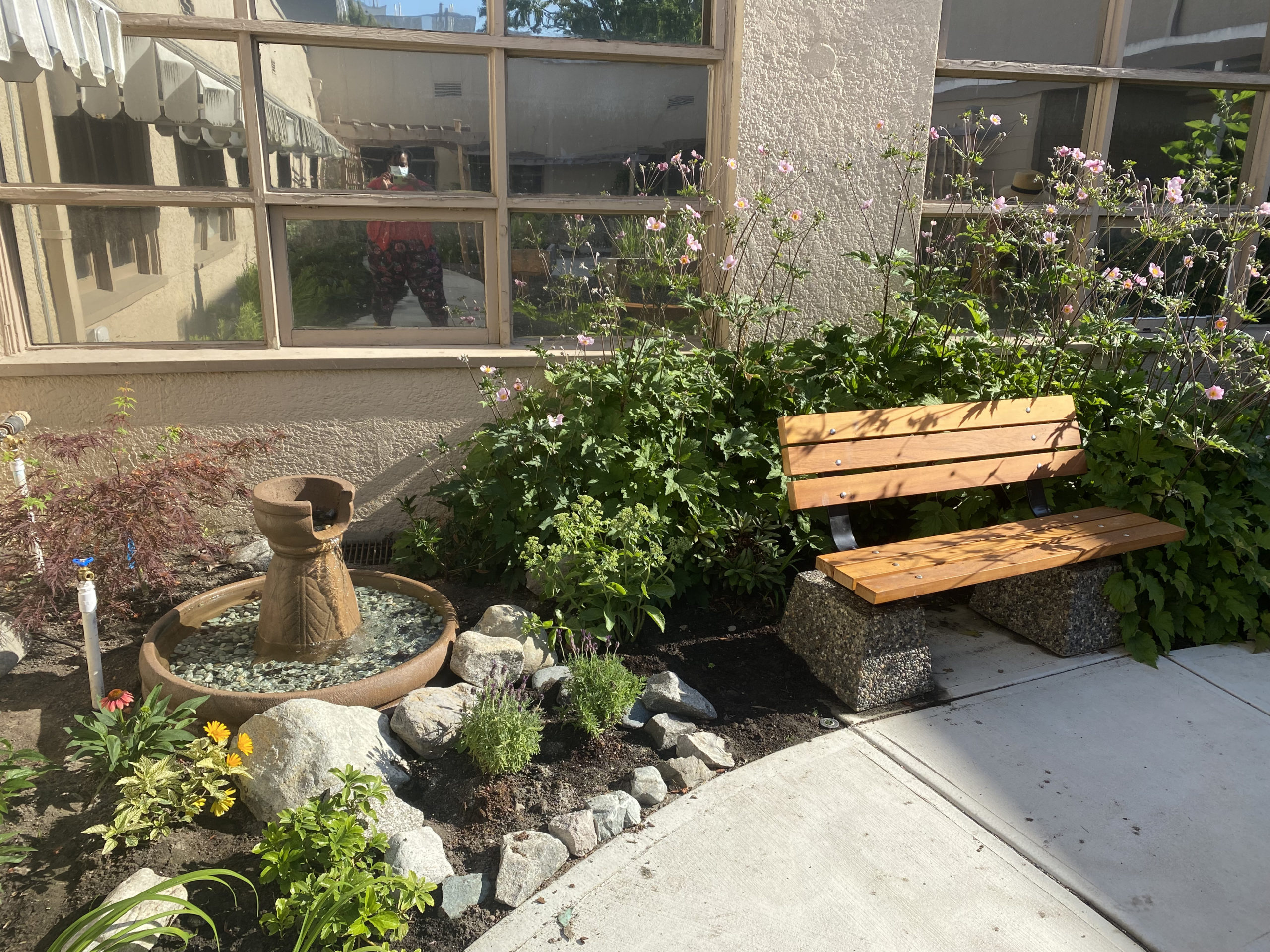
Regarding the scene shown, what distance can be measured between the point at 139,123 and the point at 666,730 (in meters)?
3.46

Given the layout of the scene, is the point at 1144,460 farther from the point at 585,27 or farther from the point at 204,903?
the point at 204,903

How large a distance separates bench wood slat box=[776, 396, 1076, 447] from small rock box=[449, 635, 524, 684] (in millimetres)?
1259

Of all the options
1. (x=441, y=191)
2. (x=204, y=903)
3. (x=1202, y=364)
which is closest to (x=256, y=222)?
(x=441, y=191)

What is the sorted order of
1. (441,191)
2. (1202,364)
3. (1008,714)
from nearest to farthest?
(1008,714)
(441,191)
(1202,364)

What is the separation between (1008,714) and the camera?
3072 millimetres

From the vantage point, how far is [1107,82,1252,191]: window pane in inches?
194

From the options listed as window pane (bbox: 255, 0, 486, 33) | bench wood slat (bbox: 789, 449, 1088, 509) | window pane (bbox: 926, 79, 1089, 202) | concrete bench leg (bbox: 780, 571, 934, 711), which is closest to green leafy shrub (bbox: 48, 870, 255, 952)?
concrete bench leg (bbox: 780, 571, 934, 711)

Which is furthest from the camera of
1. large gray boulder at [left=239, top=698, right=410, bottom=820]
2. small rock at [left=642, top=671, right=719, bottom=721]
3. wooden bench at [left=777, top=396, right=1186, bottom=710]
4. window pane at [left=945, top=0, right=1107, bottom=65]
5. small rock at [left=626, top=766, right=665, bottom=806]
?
window pane at [left=945, top=0, right=1107, bottom=65]

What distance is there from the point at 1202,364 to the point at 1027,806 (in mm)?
3364

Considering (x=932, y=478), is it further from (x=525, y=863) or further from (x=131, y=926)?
(x=131, y=926)

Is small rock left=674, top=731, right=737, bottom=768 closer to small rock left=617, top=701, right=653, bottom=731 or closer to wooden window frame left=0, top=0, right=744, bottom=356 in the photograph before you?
small rock left=617, top=701, right=653, bottom=731

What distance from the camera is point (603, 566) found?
10.5 feet

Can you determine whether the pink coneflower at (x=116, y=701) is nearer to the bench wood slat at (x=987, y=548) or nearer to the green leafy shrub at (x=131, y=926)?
the green leafy shrub at (x=131, y=926)

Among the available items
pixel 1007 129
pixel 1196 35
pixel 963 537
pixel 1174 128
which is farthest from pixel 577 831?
pixel 1196 35
